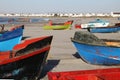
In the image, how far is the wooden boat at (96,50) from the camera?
11984mm

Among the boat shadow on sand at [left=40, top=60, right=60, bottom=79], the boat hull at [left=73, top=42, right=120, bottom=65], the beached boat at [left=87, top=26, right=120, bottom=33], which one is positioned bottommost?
the beached boat at [left=87, top=26, right=120, bottom=33]

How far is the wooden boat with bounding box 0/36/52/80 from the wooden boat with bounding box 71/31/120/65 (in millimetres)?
2735

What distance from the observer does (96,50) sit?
12.3 m

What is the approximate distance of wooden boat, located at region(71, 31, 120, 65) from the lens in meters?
12.0

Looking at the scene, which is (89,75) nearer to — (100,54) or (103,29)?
(100,54)

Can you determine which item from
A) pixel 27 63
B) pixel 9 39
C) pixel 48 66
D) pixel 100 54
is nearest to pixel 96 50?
pixel 100 54

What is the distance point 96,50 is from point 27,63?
363 centimetres

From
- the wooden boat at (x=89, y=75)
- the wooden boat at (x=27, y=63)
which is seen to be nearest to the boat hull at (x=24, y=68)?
the wooden boat at (x=27, y=63)

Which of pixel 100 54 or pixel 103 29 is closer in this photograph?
pixel 100 54

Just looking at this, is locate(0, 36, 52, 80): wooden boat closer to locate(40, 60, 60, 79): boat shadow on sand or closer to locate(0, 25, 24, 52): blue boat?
locate(40, 60, 60, 79): boat shadow on sand

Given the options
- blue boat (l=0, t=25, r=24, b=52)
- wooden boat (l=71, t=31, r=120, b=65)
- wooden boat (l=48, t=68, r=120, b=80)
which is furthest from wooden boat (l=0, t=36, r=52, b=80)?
blue boat (l=0, t=25, r=24, b=52)

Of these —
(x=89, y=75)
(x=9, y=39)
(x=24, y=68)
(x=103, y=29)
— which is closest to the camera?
(x=89, y=75)

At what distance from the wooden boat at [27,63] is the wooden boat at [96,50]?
2.74 meters

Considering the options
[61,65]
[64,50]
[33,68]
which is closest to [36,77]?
[33,68]
